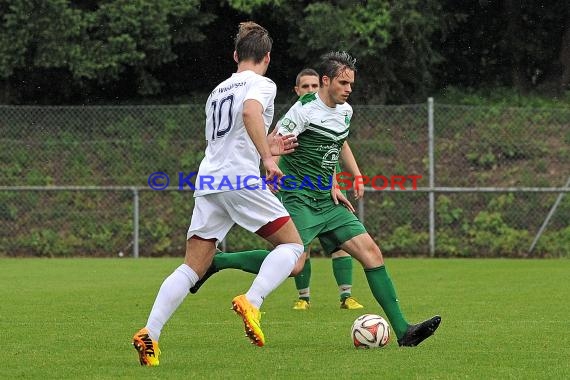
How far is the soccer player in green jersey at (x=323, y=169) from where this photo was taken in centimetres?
775

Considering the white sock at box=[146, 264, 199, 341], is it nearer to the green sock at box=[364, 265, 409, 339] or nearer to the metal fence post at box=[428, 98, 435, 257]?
the green sock at box=[364, 265, 409, 339]

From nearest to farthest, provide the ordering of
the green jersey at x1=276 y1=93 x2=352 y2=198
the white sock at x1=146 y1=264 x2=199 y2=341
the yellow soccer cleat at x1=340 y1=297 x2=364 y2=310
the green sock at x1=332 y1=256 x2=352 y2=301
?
the white sock at x1=146 y1=264 x2=199 y2=341, the green jersey at x1=276 y1=93 x2=352 y2=198, the yellow soccer cleat at x1=340 y1=297 x2=364 y2=310, the green sock at x1=332 y1=256 x2=352 y2=301

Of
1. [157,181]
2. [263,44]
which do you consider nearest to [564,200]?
[157,181]

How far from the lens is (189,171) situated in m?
19.5

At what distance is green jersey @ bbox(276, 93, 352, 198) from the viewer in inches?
324

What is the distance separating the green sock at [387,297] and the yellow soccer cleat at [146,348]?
1.69m

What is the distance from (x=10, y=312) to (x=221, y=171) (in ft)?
12.9

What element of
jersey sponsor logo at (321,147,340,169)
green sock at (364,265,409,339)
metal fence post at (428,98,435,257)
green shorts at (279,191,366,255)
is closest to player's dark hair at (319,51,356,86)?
jersey sponsor logo at (321,147,340,169)

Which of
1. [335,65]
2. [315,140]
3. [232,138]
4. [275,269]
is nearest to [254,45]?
[232,138]

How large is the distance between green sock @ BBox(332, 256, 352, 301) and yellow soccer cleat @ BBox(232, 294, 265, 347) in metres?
3.81

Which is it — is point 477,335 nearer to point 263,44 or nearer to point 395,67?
point 263,44

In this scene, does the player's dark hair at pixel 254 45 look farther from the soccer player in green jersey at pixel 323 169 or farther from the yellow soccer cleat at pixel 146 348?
the yellow soccer cleat at pixel 146 348

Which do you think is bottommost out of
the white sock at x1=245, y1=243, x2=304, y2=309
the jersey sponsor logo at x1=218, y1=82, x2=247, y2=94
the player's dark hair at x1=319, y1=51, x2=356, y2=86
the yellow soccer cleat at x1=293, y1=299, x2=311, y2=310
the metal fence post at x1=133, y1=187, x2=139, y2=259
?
the metal fence post at x1=133, y1=187, x2=139, y2=259

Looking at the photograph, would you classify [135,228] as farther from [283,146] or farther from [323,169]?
[283,146]
